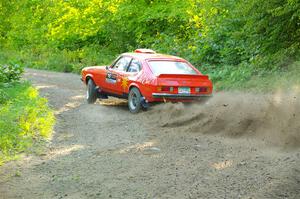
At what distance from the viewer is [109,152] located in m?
8.12

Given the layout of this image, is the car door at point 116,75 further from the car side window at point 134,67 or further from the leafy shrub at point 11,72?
the leafy shrub at point 11,72

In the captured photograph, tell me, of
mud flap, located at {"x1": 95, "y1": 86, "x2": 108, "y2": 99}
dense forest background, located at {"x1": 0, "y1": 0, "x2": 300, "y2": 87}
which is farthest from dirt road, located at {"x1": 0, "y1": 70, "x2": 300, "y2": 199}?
dense forest background, located at {"x1": 0, "y1": 0, "x2": 300, "y2": 87}

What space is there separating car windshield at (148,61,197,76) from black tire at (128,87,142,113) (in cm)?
67

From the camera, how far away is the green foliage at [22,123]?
827cm

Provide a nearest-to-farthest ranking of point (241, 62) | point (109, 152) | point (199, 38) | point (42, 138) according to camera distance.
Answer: point (109, 152), point (42, 138), point (241, 62), point (199, 38)

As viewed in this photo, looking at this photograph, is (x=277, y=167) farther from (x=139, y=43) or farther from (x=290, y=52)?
(x=139, y=43)

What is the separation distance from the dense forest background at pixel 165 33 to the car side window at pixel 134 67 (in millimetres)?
3766

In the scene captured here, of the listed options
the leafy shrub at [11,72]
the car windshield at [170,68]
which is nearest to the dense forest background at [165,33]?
the leafy shrub at [11,72]

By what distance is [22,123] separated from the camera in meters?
9.57

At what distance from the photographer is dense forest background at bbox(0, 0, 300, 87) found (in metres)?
14.4

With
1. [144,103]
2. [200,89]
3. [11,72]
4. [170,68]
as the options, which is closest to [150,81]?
[144,103]

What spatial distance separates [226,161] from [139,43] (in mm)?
20794

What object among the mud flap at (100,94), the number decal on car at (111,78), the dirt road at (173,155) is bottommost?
the dirt road at (173,155)

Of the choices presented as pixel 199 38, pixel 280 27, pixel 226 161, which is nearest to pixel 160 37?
pixel 199 38
